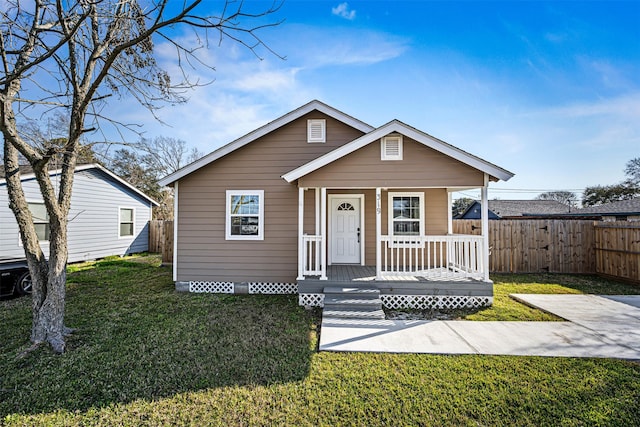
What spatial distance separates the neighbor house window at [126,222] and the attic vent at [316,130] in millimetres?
11815

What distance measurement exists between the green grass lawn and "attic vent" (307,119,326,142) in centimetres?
502

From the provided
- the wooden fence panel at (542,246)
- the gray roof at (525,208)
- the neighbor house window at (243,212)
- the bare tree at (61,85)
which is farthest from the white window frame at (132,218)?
the gray roof at (525,208)

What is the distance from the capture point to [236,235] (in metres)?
7.63

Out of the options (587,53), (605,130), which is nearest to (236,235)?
(587,53)

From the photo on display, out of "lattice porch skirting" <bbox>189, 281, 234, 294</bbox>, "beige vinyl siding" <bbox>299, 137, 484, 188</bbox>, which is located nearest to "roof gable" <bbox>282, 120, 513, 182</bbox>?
"beige vinyl siding" <bbox>299, 137, 484, 188</bbox>

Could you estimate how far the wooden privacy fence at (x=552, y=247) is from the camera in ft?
30.3

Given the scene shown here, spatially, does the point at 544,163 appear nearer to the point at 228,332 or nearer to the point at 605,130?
the point at 605,130

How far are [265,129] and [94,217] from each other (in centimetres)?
1044

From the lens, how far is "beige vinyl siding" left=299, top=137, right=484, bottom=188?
624cm

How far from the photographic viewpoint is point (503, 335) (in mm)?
4688

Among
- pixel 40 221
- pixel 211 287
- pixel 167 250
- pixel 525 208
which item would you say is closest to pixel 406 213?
pixel 211 287

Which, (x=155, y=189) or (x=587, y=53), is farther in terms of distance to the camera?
(x=155, y=189)

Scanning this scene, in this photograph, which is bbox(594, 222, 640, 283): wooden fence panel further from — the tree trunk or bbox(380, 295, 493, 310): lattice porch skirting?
the tree trunk

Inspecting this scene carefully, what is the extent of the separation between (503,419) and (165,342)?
4.71 meters
